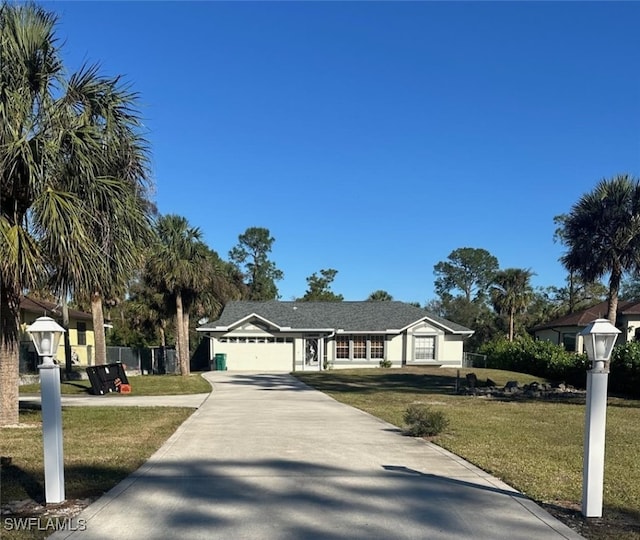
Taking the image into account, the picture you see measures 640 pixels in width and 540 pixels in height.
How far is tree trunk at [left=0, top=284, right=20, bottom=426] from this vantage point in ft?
33.9

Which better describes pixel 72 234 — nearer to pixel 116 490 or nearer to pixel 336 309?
pixel 116 490

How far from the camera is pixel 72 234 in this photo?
9.12 meters

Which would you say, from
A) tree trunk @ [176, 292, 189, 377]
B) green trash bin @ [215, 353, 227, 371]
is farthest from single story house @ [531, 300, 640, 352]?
tree trunk @ [176, 292, 189, 377]

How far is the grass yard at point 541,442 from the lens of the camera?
5.62m

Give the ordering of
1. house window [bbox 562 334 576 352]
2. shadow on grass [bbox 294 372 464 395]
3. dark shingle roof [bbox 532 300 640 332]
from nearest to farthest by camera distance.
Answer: shadow on grass [bbox 294 372 464 395]
dark shingle roof [bbox 532 300 640 332]
house window [bbox 562 334 576 352]

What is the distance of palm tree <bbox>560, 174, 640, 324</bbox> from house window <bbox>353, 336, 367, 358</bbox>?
53.5ft

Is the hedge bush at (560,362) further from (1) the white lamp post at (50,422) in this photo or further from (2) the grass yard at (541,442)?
(1) the white lamp post at (50,422)

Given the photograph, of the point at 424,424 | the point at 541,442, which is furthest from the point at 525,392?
the point at 424,424

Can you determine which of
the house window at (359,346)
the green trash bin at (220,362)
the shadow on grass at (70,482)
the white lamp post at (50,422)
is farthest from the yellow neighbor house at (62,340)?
the white lamp post at (50,422)

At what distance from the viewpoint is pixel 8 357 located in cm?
1051

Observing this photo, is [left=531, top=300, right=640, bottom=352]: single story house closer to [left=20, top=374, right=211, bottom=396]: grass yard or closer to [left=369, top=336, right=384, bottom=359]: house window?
[left=369, top=336, right=384, bottom=359]: house window

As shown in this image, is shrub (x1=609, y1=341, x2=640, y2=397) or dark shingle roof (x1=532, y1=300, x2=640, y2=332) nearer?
shrub (x1=609, y1=341, x2=640, y2=397)

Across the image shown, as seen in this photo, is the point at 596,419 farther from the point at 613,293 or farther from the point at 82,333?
the point at 82,333

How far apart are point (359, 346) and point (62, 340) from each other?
57.0 feet
